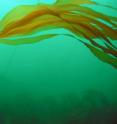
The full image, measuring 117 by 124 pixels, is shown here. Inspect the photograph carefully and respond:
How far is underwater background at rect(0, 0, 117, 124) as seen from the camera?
5.29 feet

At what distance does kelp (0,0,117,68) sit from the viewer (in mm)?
1646

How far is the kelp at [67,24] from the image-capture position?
1646 millimetres

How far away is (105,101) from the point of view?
5.54 feet

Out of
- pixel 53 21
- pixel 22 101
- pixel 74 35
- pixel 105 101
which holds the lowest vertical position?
pixel 105 101

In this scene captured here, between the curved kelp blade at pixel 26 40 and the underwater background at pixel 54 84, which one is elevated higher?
the curved kelp blade at pixel 26 40

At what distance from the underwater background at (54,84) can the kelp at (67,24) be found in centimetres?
4

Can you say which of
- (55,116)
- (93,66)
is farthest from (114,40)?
(55,116)

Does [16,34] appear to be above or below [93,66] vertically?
above

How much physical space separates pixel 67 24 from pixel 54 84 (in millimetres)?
376

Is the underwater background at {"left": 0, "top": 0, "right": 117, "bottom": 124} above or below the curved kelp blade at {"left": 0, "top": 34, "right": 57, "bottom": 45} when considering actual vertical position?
below

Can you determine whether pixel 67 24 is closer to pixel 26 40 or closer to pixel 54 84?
pixel 26 40

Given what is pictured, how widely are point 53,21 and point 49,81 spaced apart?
0.37m

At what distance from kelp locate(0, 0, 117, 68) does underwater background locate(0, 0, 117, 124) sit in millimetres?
36

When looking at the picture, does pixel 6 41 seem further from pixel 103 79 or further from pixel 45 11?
pixel 103 79
